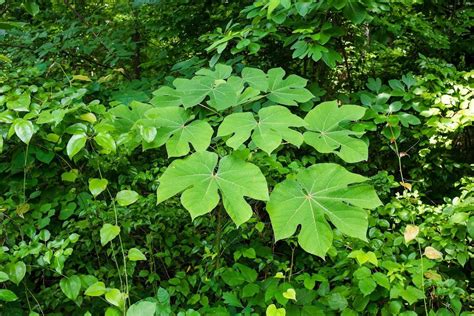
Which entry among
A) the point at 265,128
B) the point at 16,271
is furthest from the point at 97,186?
the point at 265,128

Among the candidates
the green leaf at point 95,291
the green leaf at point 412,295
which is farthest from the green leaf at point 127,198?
the green leaf at point 412,295

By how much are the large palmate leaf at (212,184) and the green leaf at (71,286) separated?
1.81 ft

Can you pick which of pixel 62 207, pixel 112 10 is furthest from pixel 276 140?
pixel 112 10

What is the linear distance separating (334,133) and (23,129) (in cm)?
100

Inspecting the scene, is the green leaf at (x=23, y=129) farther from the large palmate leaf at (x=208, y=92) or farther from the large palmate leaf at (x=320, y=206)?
the large palmate leaf at (x=320, y=206)

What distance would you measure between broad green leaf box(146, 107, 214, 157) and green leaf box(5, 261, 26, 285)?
0.60 meters

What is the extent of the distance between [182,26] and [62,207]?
1.75m

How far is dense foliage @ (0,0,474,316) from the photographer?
1.08 m

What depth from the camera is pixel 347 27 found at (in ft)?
8.14

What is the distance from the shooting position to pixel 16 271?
4.09 ft

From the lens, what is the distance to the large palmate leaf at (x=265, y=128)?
3.48ft

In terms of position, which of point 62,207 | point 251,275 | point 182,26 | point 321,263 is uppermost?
point 182,26

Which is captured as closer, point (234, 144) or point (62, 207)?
point (234, 144)

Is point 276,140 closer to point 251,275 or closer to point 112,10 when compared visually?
point 251,275
